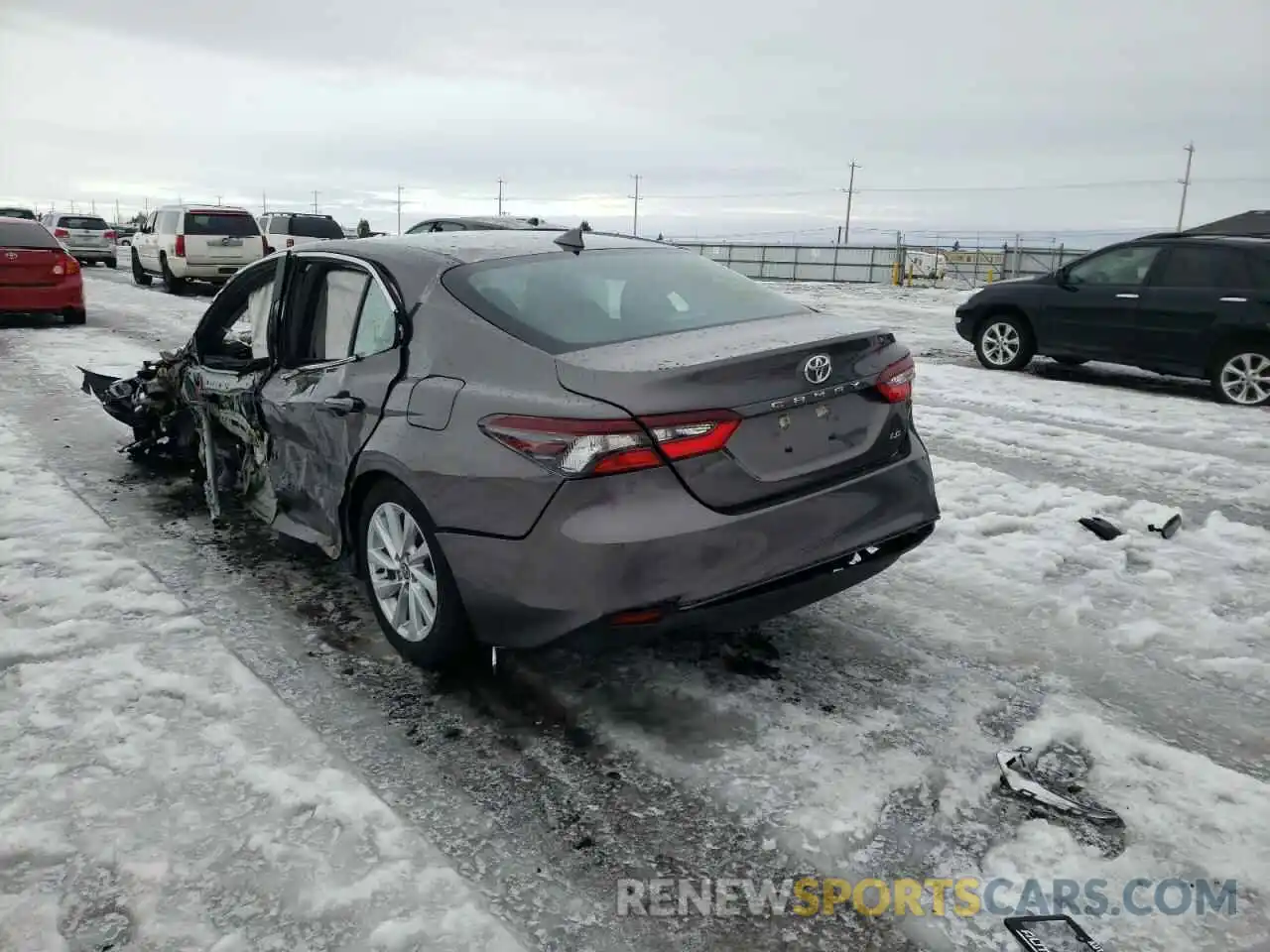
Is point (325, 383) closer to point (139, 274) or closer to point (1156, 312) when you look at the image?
point (1156, 312)

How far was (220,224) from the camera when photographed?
21.0 metres

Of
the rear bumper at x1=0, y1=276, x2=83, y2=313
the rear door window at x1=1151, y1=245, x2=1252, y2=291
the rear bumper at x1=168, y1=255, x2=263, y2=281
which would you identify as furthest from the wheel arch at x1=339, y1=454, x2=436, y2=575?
the rear bumper at x1=168, y1=255, x2=263, y2=281

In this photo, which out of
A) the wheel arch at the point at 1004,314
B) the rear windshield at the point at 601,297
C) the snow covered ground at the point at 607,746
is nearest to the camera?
the snow covered ground at the point at 607,746

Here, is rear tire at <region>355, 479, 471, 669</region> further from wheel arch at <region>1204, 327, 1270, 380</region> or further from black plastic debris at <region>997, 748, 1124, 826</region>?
wheel arch at <region>1204, 327, 1270, 380</region>

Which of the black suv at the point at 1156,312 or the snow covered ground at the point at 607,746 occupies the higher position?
the black suv at the point at 1156,312

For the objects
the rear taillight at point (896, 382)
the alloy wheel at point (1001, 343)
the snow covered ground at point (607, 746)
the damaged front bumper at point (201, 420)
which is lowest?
the snow covered ground at point (607, 746)

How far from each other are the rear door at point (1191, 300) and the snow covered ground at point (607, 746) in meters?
4.96

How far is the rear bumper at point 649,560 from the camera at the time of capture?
2.92 metres

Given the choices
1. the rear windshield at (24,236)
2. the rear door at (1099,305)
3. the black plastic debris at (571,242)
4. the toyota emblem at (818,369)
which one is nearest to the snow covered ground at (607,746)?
the toyota emblem at (818,369)

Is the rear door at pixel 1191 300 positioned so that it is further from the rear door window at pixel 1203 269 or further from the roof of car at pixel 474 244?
the roof of car at pixel 474 244

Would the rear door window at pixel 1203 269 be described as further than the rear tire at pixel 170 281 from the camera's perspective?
No

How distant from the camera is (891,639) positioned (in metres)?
3.97

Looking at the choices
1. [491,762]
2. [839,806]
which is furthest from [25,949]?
[839,806]

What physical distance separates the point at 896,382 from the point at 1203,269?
26.1 feet
